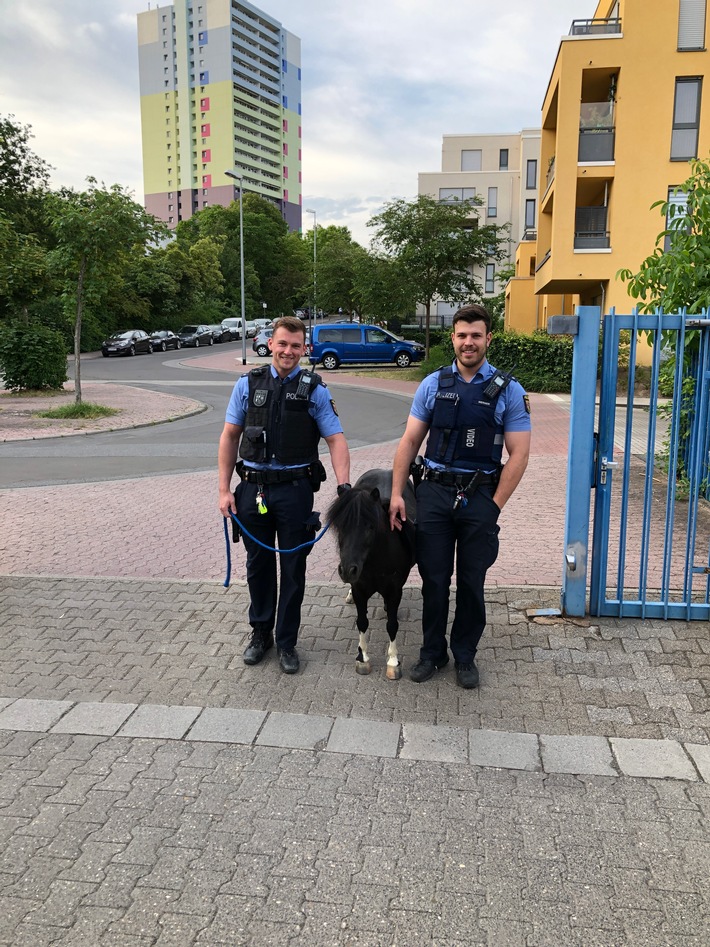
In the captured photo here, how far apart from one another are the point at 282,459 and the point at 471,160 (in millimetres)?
65355

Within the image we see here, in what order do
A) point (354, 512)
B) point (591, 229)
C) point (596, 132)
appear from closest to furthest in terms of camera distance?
point (354, 512) < point (596, 132) < point (591, 229)

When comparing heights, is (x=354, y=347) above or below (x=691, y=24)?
below

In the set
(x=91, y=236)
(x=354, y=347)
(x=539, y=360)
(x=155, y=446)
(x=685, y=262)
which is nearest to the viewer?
(x=685, y=262)

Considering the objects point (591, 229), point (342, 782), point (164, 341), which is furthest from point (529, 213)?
point (342, 782)

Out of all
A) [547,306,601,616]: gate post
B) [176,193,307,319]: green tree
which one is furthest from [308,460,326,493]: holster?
[176,193,307,319]: green tree

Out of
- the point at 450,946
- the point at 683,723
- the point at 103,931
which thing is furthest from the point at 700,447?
the point at 103,931

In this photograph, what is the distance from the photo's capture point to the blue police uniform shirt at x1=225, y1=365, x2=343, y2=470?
14.1 feet

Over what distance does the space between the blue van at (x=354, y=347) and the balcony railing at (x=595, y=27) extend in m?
13.5

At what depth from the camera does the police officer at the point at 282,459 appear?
424cm

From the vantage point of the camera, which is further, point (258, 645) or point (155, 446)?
point (155, 446)

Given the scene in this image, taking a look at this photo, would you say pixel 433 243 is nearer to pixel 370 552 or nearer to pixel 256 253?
pixel 370 552

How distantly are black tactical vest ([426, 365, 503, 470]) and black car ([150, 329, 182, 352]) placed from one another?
146 feet

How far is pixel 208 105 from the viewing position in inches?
5226

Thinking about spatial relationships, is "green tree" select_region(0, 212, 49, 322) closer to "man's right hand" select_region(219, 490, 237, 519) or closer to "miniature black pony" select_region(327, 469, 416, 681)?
"man's right hand" select_region(219, 490, 237, 519)
